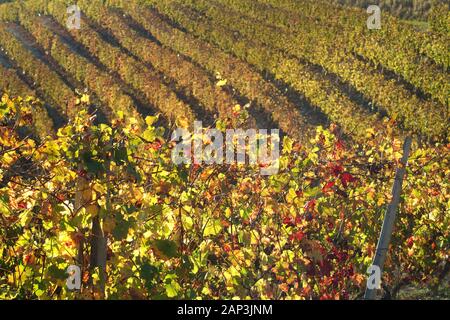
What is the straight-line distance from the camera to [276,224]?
507 centimetres

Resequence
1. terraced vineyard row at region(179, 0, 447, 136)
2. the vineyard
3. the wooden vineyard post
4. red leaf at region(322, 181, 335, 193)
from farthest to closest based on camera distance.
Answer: terraced vineyard row at region(179, 0, 447, 136)
red leaf at region(322, 181, 335, 193)
the wooden vineyard post
the vineyard

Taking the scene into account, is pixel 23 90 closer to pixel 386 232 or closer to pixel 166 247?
pixel 386 232

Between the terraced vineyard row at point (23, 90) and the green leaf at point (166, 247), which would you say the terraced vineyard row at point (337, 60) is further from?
the green leaf at point (166, 247)

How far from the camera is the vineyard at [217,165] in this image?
11.3 ft

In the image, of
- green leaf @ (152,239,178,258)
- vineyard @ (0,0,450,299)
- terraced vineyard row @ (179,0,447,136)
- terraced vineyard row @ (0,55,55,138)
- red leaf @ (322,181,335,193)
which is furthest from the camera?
terraced vineyard row @ (0,55,55,138)

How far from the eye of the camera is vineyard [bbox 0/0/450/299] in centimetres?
343

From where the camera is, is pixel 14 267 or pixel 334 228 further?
pixel 334 228

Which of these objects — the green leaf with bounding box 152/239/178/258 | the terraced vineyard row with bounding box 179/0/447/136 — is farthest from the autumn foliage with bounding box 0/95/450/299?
the terraced vineyard row with bounding box 179/0/447/136

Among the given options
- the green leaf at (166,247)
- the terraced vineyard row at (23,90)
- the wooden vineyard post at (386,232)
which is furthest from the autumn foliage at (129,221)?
the terraced vineyard row at (23,90)

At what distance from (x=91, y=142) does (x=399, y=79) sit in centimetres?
1775

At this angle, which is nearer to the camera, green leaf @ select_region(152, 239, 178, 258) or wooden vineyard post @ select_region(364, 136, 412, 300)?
green leaf @ select_region(152, 239, 178, 258)

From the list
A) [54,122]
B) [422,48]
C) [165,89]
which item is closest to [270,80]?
[165,89]

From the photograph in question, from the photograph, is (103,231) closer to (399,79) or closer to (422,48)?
(399,79)

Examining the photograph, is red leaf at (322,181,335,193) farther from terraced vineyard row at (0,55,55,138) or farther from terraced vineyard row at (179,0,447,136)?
terraced vineyard row at (179,0,447,136)
